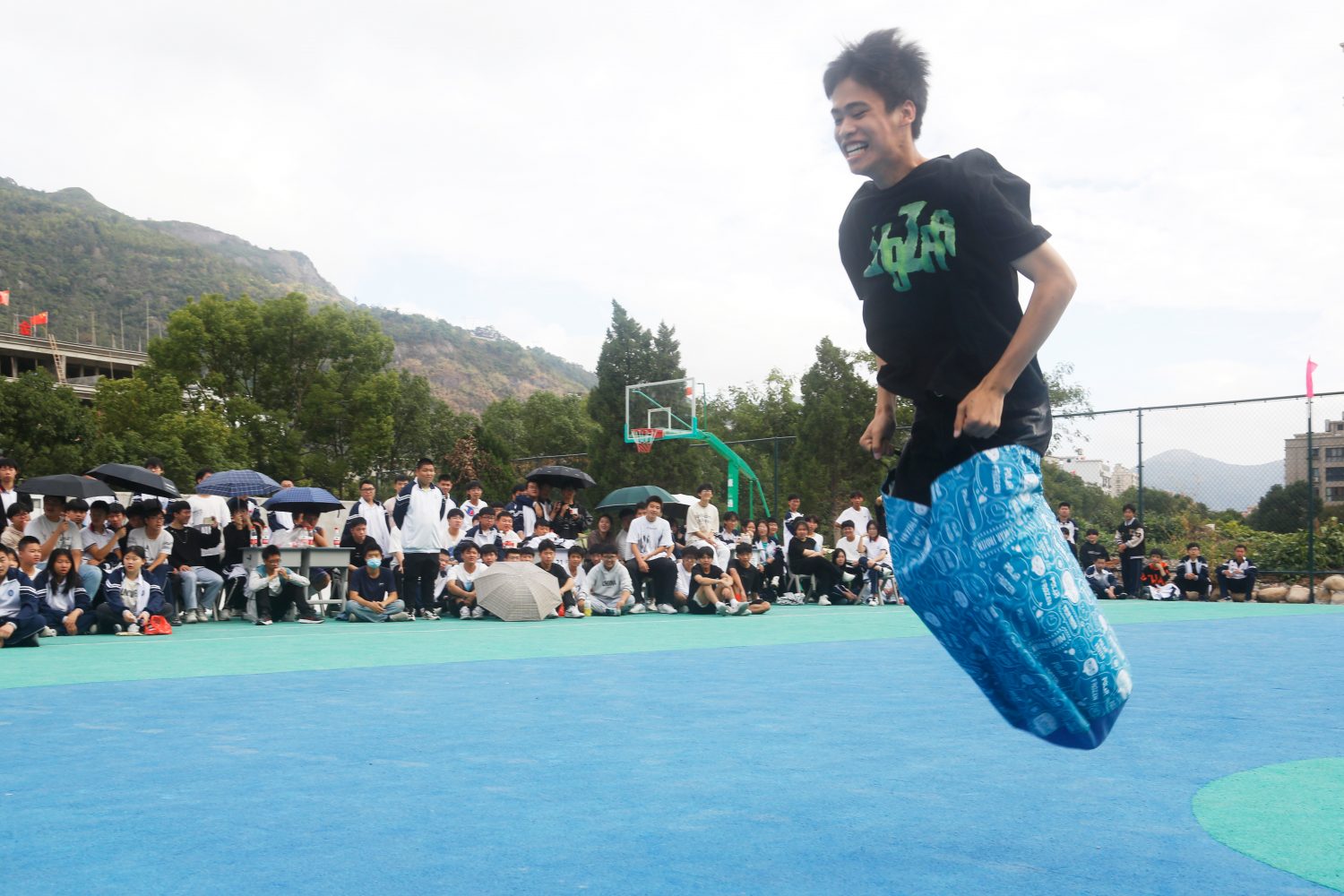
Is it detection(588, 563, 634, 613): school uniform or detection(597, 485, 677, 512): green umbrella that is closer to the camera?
detection(588, 563, 634, 613): school uniform

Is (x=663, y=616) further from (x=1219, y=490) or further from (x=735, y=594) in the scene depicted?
(x=1219, y=490)

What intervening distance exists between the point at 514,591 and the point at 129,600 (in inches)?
156

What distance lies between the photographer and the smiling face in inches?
99.6

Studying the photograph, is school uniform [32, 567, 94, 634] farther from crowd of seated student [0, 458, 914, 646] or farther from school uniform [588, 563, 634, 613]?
school uniform [588, 563, 634, 613]

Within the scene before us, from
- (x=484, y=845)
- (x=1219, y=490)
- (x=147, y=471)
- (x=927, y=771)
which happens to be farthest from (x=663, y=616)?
(x=484, y=845)

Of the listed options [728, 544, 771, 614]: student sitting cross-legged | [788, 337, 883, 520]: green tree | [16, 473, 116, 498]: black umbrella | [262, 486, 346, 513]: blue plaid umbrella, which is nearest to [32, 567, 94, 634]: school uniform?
[16, 473, 116, 498]: black umbrella

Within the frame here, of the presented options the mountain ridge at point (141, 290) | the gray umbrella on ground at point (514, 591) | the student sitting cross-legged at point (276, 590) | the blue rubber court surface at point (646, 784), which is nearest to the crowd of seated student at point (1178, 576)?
the gray umbrella on ground at point (514, 591)

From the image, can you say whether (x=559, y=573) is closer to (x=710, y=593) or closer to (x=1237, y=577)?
(x=710, y=593)

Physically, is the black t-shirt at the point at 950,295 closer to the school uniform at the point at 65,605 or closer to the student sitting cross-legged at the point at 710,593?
the school uniform at the point at 65,605

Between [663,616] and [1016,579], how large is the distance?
1186cm

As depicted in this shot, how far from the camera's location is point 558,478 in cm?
1733

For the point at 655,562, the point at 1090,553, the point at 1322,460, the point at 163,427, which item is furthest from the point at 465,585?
the point at 163,427

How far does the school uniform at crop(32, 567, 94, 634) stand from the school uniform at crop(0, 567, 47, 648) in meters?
0.98

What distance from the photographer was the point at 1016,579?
2357 mm
